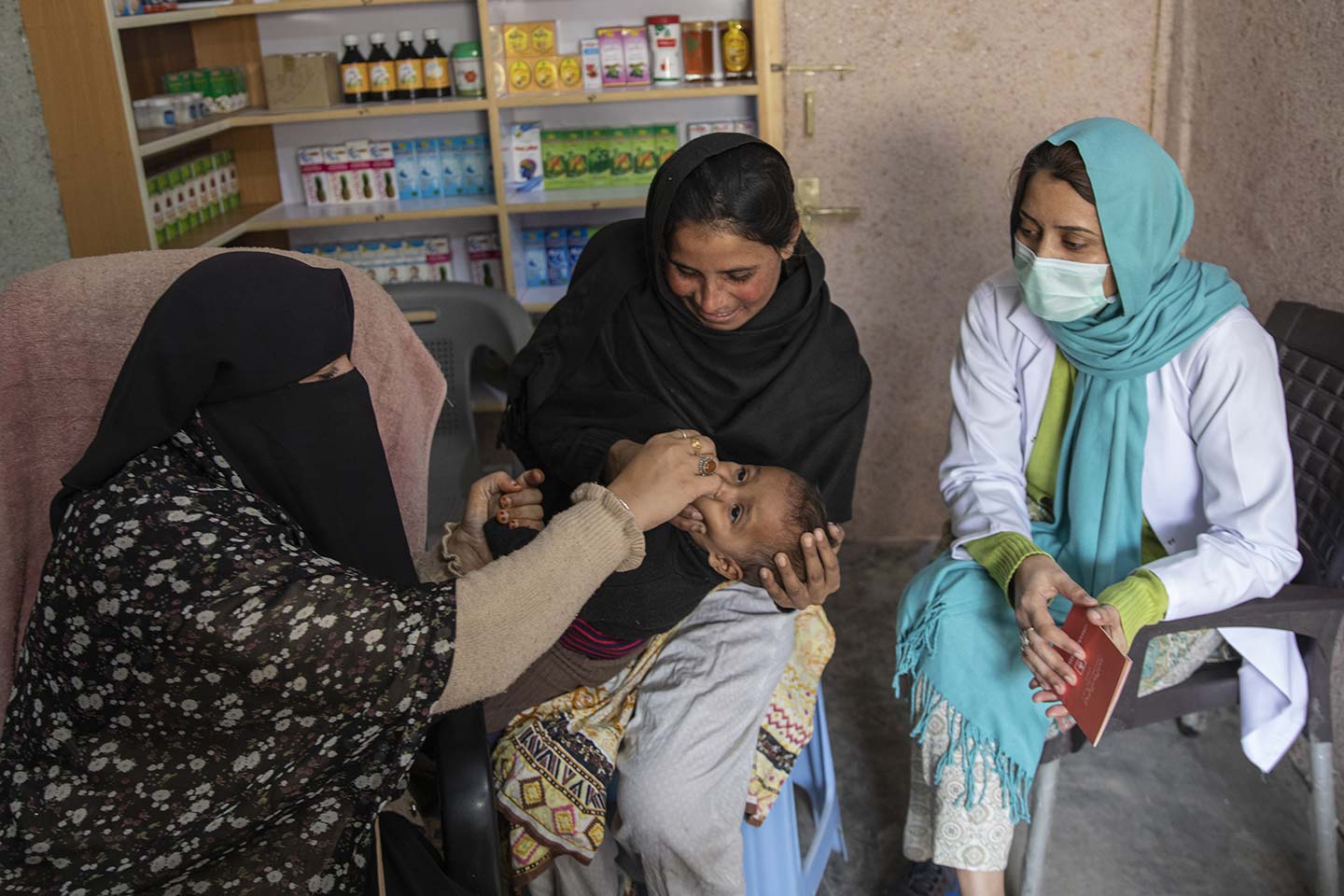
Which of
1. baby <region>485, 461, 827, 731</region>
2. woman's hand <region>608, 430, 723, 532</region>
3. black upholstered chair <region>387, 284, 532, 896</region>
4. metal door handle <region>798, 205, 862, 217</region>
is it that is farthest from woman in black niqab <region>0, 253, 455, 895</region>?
metal door handle <region>798, 205, 862, 217</region>

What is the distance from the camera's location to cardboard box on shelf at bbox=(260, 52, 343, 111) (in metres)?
4.12

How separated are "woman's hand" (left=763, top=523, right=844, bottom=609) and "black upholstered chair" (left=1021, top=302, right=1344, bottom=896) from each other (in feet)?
1.79

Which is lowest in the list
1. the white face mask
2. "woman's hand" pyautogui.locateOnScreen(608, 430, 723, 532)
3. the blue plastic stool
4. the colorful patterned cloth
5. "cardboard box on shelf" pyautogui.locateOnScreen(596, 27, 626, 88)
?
the blue plastic stool

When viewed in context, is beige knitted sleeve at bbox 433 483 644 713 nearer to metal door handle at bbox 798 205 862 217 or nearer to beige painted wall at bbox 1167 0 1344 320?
beige painted wall at bbox 1167 0 1344 320

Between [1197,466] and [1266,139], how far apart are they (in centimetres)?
108

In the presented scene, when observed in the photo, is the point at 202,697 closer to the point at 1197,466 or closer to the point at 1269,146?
the point at 1197,466

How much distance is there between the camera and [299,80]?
13.6 feet

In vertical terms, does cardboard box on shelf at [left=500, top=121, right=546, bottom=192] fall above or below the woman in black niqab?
above

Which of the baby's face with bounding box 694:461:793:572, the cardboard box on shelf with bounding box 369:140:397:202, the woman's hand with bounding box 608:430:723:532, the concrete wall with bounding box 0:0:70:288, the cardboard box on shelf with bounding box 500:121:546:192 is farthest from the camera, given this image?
the cardboard box on shelf with bounding box 369:140:397:202

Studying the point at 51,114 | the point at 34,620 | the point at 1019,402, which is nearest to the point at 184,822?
the point at 34,620

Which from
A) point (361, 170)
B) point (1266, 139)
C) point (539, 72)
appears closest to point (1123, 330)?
point (1266, 139)

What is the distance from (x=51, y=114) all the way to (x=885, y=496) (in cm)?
284

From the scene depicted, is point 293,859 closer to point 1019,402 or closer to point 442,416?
point 1019,402

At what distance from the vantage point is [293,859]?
1642mm
